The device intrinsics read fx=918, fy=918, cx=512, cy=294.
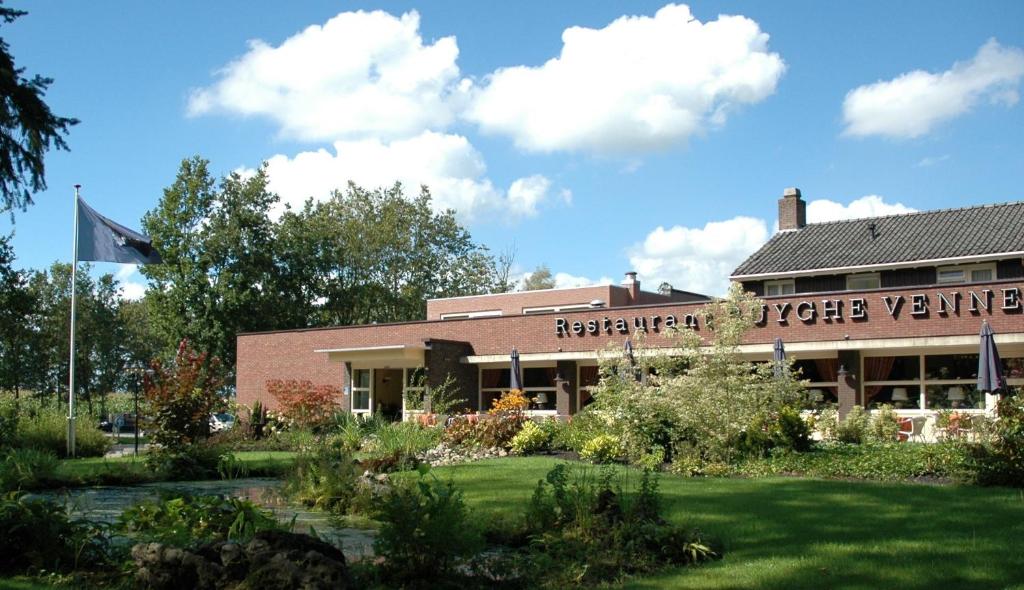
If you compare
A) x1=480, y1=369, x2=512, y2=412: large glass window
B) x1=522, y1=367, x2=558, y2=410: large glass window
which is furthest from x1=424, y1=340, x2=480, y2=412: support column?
x1=522, y1=367, x2=558, y2=410: large glass window

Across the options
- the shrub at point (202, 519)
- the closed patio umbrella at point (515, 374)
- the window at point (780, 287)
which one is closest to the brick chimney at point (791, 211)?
the window at point (780, 287)

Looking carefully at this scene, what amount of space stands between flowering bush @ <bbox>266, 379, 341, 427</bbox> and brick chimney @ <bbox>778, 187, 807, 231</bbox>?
17.4 meters

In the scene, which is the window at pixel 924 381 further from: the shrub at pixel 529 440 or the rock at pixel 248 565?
the rock at pixel 248 565

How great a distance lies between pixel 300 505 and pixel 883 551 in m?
7.11

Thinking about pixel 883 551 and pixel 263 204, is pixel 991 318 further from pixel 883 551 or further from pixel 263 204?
pixel 263 204

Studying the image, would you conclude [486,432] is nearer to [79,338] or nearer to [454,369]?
[454,369]

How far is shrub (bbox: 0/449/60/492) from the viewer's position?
13.1 meters

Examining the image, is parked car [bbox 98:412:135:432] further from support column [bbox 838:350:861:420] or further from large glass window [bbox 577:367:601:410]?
support column [bbox 838:350:861:420]

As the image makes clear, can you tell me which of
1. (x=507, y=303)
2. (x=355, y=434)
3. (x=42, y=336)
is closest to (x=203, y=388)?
(x=355, y=434)

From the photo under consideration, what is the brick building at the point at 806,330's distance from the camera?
22.8 meters

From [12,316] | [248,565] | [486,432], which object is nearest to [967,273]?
[486,432]

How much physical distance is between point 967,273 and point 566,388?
12.5 meters

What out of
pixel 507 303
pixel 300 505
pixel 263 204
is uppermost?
pixel 263 204

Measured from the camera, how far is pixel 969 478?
12273 millimetres
